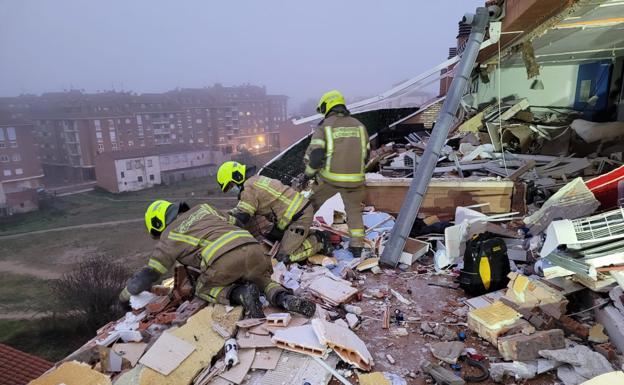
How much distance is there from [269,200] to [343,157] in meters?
1.03

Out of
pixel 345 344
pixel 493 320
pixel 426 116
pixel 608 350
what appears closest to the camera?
pixel 608 350

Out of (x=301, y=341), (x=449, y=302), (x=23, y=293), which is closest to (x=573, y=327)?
(x=449, y=302)

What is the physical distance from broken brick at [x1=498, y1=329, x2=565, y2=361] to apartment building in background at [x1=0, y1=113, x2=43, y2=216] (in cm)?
3970

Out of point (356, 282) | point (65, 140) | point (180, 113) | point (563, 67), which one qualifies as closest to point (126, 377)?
point (356, 282)

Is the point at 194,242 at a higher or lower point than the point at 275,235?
higher

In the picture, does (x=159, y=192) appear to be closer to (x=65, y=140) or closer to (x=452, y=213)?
(x=65, y=140)

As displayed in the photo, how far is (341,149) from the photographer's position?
443 centimetres

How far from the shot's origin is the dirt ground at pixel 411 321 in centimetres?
254

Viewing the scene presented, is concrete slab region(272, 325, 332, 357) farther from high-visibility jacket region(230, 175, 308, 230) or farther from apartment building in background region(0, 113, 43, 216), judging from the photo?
apartment building in background region(0, 113, 43, 216)

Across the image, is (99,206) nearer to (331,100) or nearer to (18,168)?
(18,168)

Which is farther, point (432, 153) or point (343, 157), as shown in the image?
point (343, 157)

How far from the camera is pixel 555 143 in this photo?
7.16 metres

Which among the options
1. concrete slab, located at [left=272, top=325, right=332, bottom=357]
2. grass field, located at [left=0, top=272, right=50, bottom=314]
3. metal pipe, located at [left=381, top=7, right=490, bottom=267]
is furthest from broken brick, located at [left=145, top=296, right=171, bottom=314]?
grass field, located at [left=0, top=272, right=50, bottom=314]

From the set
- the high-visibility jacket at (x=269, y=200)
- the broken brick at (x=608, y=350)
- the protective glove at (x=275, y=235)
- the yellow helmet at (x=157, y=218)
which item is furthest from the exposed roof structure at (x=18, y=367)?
the broken brick at (x=608, y=350)
